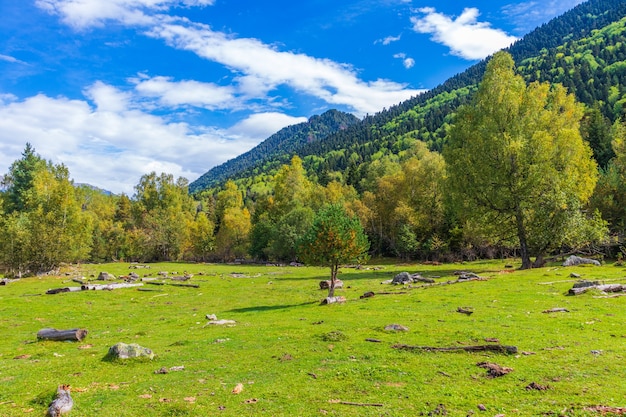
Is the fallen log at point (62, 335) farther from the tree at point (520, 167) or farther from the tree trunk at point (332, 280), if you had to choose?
the tree at point (520, 167)

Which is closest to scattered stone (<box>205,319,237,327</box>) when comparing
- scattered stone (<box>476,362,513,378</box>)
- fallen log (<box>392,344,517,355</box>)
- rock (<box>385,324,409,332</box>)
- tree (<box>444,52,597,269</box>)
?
rock (<box>385,324,409,332</box>)

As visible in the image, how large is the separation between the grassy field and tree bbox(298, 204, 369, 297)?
426 cm

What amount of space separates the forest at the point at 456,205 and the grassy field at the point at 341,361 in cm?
1279

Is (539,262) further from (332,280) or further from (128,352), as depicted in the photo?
(128,352)

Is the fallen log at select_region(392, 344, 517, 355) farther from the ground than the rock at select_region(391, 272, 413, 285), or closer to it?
farther from the ground

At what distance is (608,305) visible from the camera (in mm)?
21344

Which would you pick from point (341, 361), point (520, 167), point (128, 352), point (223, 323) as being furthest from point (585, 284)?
point (128, 352)

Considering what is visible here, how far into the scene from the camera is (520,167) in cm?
4703

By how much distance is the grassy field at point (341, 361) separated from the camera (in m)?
10.5

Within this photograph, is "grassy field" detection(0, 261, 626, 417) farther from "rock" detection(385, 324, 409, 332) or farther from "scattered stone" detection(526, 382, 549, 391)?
"rock" detection(385, 324, 409, 332)

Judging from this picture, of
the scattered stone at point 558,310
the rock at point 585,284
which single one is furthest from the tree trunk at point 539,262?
the scattered stone at point 558,310

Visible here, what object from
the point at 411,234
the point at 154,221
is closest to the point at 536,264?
the point at 411,234

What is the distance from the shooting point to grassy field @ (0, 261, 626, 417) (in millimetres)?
10453

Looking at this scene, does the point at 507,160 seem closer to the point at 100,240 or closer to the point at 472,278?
the point at 472,278
